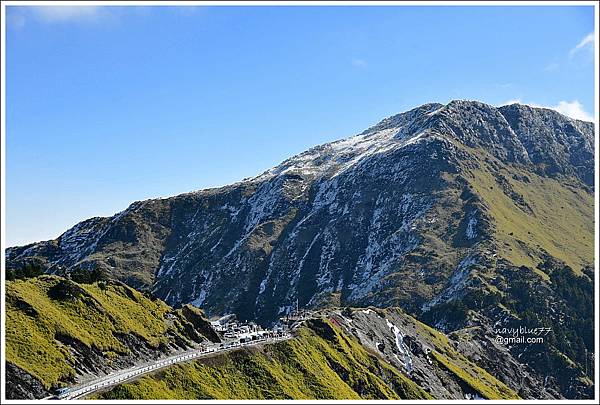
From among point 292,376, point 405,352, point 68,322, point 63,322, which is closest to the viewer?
point 63,322

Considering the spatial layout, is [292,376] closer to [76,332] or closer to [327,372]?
[327,372]

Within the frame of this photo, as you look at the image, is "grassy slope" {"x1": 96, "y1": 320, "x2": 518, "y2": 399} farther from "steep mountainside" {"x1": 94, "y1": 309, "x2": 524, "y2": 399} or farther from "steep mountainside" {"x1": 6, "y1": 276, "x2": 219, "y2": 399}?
"steep mountainside" {"x1": 6, "y1": 276, "x2": 219, "y2": 399}

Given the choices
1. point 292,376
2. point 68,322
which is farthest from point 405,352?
point 68,322

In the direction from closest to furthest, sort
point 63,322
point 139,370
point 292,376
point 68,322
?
point 139,370, point 63,322, point 68,322, point 292,376

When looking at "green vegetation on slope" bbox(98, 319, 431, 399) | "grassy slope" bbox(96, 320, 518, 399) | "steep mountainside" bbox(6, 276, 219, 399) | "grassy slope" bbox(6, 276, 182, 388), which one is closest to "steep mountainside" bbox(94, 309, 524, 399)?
"green vegetation on slope" bbox(98, 319, 431, 399)

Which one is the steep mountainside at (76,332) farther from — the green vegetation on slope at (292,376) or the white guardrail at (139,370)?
the green vegetation on slope at (292,376)

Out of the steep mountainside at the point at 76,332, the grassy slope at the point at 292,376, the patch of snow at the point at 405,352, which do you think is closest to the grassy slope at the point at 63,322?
the steep mountainside at the point at 76,332

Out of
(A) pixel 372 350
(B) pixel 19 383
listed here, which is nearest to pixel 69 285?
(B) pixel 19 383
